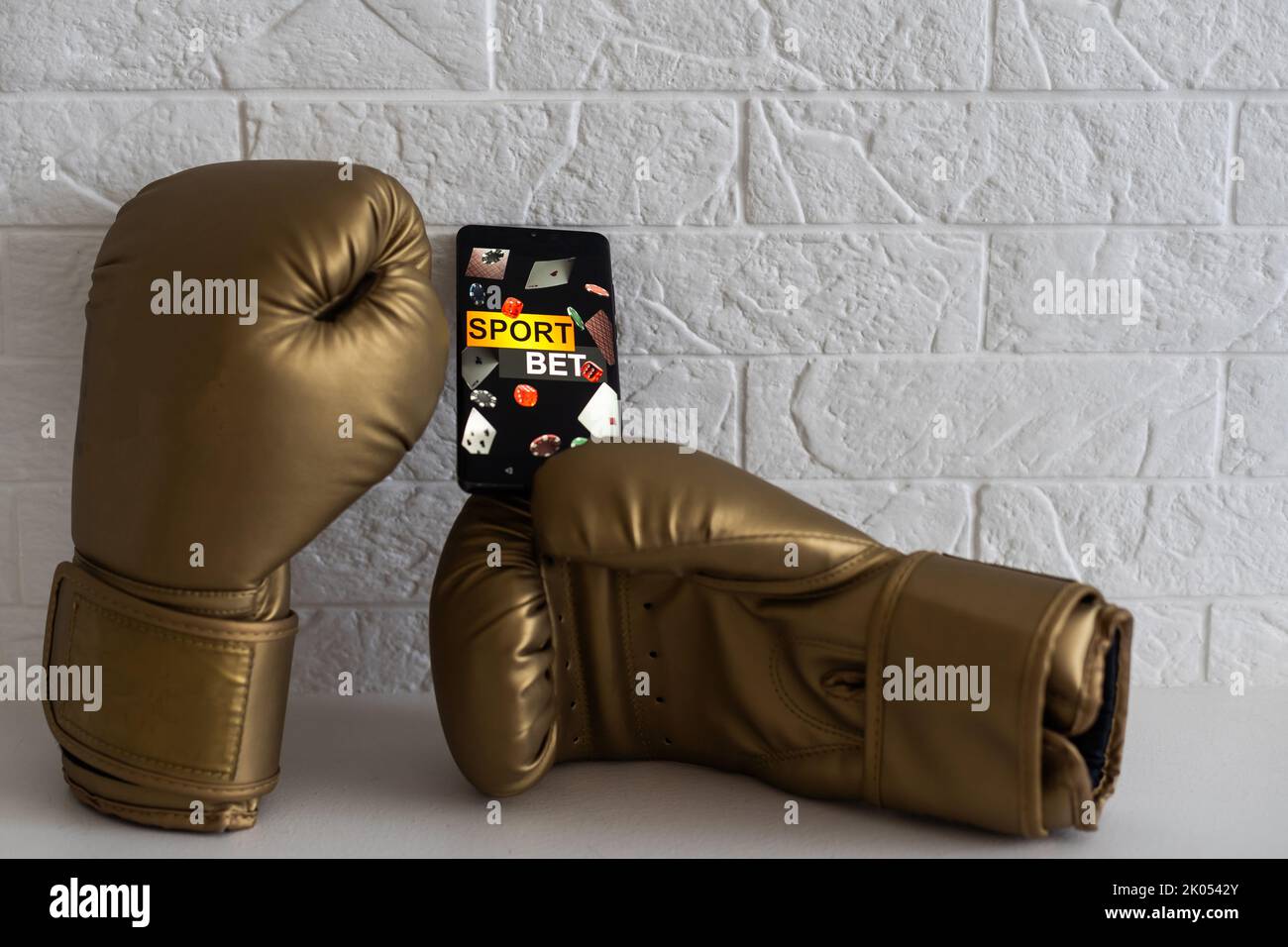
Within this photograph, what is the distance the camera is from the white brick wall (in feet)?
4.42

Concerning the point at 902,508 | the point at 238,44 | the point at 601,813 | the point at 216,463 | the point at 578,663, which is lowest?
the point at 601,813

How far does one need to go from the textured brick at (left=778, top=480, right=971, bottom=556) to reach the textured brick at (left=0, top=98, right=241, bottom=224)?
77 centimetres

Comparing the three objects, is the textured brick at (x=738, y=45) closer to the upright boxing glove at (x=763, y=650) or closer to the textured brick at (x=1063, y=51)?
the textured brick at (x=1063, y=51)

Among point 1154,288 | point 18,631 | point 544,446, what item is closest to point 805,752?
point 544,446

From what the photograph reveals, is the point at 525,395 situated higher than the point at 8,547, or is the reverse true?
the point at 525,395

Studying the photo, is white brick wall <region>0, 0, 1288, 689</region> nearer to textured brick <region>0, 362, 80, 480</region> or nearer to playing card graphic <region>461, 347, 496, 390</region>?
textured brick <region>0, 362, 80, 480</region>

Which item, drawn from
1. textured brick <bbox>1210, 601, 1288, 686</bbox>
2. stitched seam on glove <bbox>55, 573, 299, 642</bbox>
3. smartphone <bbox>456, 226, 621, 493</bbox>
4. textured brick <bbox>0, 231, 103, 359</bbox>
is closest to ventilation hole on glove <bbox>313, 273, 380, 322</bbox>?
smartphone <bbox>456, 226, 621, 493</bbox>

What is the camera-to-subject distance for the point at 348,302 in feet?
3.74

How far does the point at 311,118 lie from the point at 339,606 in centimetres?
56

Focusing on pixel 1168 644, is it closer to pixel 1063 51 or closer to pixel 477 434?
pixel 1063 51

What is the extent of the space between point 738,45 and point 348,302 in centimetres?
54

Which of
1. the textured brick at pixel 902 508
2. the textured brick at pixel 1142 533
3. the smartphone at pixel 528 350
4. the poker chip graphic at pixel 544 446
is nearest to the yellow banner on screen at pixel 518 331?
the smartphone at pixel 528 350

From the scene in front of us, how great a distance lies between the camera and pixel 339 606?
1.44m

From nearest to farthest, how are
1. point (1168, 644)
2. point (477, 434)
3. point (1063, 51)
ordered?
point (477, 434), point (1063, 51), point (1168, 644)
